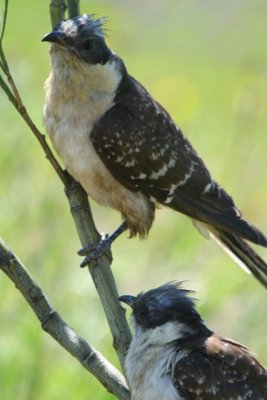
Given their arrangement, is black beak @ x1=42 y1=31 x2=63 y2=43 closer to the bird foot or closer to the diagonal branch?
the bird foot

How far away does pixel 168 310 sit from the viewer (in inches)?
225

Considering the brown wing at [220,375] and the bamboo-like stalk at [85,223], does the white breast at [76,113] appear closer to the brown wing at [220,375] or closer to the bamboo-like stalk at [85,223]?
the bamboo-like stalk at [85,223]

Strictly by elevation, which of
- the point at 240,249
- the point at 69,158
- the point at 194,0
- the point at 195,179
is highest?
the point at 194,0

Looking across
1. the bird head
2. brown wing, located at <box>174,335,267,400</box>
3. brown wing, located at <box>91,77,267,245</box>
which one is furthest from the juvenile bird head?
brown wing, located at <box>174,335,267,400</box>

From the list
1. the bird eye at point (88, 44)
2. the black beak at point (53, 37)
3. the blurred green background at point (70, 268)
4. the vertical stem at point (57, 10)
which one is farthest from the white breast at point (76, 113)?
the blurred green background at point (70, 268)

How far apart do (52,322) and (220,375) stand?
109cm

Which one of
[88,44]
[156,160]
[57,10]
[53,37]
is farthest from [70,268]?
[57,10]

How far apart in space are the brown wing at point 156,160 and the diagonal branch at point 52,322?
172 centimetres

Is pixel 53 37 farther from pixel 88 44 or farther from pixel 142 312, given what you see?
pixel 142 312

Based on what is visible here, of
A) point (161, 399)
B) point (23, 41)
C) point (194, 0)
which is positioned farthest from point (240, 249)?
point (194, 0)

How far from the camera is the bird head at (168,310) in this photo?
567cm

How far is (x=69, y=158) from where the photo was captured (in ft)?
20.4

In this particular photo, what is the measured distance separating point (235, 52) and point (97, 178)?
29.8ft

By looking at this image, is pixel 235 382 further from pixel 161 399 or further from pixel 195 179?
pixel 195 179
